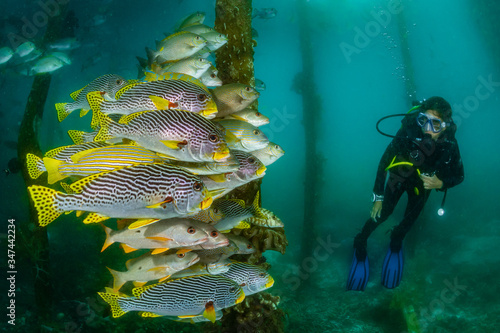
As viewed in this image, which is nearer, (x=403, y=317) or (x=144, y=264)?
(x=144, y=264)

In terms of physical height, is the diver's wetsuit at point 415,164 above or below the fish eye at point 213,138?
below

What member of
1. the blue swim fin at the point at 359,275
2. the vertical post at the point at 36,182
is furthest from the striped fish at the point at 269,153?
the blue swim fin at the point at 359,275

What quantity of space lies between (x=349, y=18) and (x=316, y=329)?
135ft

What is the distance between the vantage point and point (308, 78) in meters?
15.2

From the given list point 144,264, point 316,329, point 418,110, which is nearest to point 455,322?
point 316,329

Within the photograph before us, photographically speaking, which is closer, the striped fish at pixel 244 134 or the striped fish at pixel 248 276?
the striped fish at pixel 244 134

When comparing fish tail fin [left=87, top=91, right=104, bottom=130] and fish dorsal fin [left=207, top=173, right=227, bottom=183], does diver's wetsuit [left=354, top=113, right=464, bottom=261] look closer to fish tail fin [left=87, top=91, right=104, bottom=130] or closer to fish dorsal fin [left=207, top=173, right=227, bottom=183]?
fish dorsal fin [left=207, top=173, right=227, bottom=183]

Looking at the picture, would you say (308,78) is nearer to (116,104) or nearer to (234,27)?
(234,27)

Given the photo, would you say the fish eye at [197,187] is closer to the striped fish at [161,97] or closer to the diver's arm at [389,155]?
the striped fish at [161,97]

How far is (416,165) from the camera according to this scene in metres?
6.23

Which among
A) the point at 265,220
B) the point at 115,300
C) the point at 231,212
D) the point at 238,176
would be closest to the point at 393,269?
the point at 265,220

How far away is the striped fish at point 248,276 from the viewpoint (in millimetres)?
2826

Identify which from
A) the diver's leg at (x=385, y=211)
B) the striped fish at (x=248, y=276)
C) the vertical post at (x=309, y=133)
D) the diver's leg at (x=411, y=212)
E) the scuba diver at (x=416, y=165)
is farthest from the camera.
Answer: the vertical post at (x=309, y=133)

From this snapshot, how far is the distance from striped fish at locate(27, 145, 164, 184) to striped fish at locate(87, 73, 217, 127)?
48 cm
